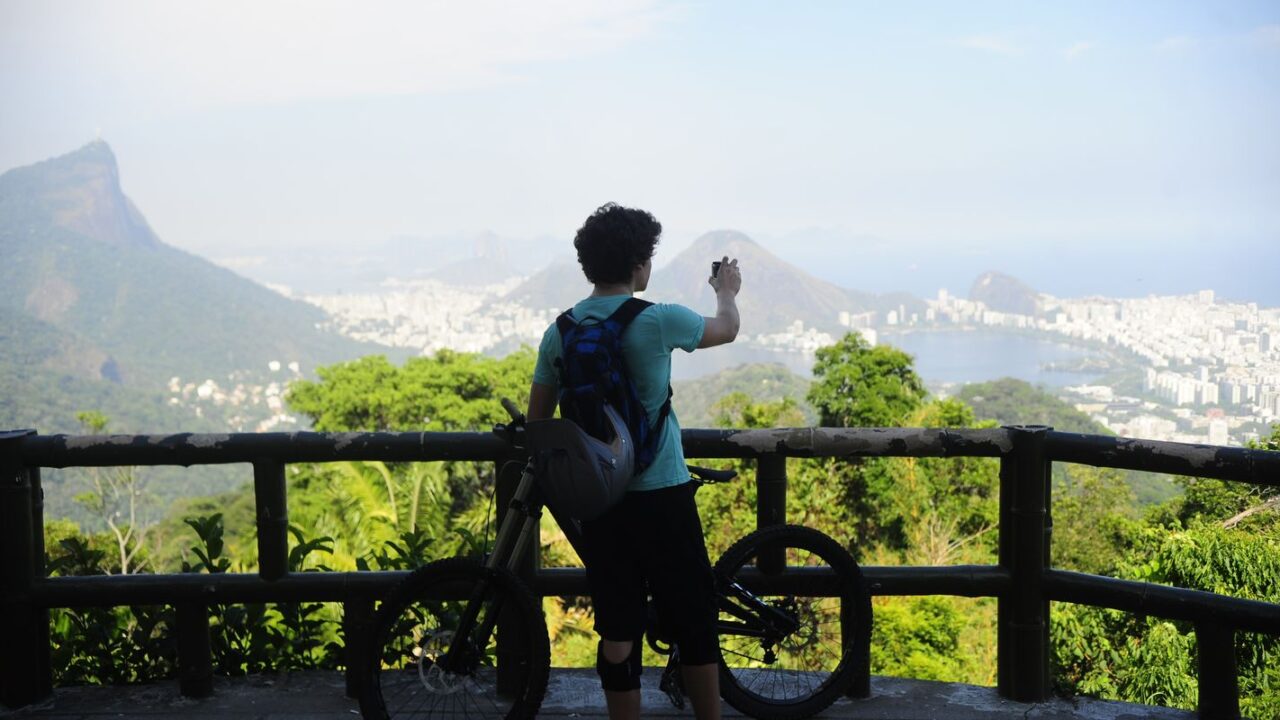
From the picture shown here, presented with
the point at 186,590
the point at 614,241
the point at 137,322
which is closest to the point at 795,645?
the point at 614,241

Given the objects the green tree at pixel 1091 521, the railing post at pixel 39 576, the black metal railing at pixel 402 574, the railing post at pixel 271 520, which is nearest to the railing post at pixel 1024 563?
the black metal railing at pixel 402 574

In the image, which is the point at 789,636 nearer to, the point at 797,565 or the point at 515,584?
the point at 797,565

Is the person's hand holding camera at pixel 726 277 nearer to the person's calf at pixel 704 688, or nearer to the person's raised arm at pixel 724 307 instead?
the person's raised arm at pixel 724 307

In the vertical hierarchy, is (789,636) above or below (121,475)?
above

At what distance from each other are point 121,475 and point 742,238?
494ft

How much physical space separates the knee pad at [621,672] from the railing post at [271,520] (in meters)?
1.47

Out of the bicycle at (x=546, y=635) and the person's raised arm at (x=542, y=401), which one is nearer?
the person's raised arm at (x=542, y=401)

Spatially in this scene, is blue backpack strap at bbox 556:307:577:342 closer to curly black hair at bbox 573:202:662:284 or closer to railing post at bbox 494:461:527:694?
curly black hair at bbox 573:202:662:284

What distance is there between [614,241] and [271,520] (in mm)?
1852

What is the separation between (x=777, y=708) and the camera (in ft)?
12.8

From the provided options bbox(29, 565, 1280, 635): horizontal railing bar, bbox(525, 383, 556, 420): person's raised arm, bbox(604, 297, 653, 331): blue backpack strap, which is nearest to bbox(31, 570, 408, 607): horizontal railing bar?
bbox(29, 565, 1280, 635): horizontal railing bar

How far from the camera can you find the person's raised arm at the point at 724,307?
3170mm

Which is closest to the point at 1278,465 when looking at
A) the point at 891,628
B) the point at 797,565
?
the point at 797,565

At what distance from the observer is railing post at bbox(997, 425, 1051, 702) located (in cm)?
402
